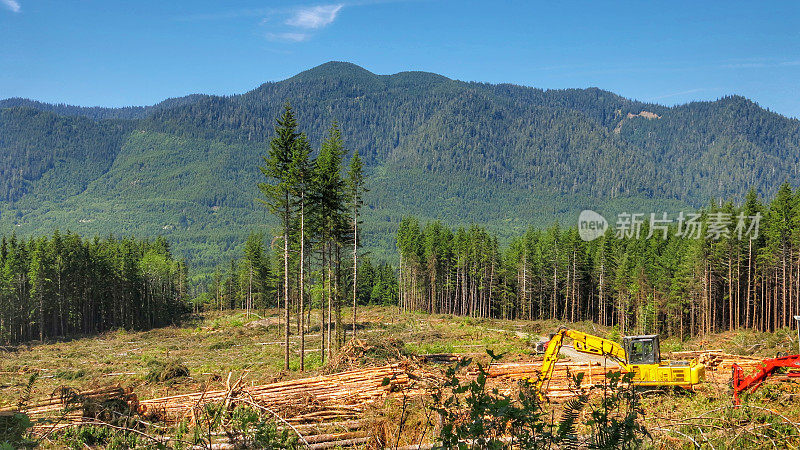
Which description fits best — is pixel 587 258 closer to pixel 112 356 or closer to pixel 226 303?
pixel 112 356

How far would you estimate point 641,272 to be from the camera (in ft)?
177

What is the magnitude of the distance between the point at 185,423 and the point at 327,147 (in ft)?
59.6

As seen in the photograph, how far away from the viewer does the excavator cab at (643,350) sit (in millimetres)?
16891

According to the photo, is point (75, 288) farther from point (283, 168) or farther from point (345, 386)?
point (345, 386)

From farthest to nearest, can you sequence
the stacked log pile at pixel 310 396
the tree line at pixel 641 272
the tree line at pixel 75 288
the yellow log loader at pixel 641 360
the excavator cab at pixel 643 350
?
1. the tree line at pixel 75 288
2. the tree line at pixel 641 272
3. the excavator cab at pixel 643 350
4. the yellow log loader at pixel 641 360
5. the stacked log pile at pixel 310 396

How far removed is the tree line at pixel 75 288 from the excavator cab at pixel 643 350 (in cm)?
5896

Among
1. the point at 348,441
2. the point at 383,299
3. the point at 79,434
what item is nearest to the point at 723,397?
the point at 348,441

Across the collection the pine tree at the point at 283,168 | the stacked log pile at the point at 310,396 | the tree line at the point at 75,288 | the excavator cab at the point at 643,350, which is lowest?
the tree line at the point at 75,288

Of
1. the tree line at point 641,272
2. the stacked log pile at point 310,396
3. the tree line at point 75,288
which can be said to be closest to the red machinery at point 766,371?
the stacked log pile at point 310,396

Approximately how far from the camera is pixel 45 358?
1457 inches

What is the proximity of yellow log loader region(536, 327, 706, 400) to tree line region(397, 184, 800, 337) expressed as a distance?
3227 centimetres

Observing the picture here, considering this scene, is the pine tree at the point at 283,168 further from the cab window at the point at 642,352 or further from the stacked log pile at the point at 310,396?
→ the cab window at the point at 642,352

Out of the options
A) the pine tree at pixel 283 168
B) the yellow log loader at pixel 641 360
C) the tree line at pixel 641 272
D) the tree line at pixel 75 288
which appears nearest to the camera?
the yellow log loader at pixel 641 360

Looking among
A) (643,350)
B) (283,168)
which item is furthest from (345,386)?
(283,168)
